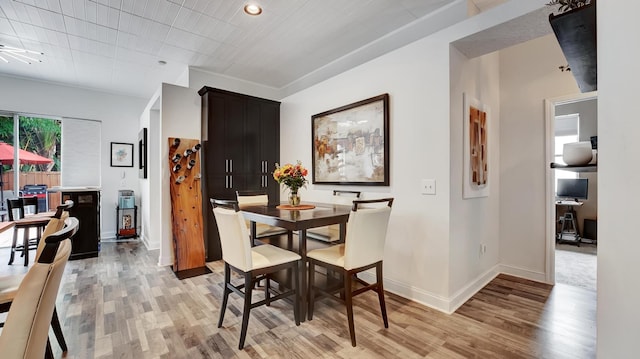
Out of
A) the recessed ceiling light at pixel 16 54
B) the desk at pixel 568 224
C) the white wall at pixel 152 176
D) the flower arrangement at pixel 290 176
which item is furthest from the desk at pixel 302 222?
the desk at pixel 568 224

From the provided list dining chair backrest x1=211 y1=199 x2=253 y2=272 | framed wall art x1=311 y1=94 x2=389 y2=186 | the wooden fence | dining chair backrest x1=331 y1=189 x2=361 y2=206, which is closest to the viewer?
dining chair backrest x1=211 y1=199 x2=253 y2=272

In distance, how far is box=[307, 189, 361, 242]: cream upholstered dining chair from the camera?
317 cm

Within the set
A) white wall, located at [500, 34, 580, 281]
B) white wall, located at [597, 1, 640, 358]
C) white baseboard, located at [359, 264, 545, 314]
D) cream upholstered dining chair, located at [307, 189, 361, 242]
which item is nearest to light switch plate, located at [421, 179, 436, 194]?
cream upholstered dining chair, located at [307, 189, 361, 242]

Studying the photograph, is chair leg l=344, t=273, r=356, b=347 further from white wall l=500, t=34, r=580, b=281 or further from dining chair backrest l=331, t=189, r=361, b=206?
white wall l=500, t=34, r=580, b=281

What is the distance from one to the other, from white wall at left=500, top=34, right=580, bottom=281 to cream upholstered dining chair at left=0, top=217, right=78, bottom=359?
4.10 m

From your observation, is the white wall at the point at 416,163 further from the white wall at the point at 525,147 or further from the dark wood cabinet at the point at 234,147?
the dark wood cabinet at the point at 234,147

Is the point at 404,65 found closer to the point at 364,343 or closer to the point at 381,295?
the point at 381,295

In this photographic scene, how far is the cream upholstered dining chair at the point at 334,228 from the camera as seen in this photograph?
3.17 meters

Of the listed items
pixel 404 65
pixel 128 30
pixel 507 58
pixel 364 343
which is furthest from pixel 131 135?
pixel 507 58

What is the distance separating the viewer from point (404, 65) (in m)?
2.81

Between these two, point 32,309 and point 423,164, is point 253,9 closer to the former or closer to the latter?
point 423,164

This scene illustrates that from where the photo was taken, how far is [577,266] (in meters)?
3.76

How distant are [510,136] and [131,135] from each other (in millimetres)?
6564

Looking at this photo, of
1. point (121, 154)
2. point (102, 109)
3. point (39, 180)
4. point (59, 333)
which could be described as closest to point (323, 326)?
point (59, 333)
